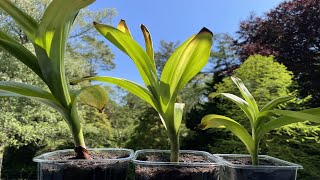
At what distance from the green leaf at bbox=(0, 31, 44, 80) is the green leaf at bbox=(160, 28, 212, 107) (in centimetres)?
19

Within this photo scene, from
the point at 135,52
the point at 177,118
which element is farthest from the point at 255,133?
the point at 135,52

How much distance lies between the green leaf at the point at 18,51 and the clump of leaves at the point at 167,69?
101 millimetres

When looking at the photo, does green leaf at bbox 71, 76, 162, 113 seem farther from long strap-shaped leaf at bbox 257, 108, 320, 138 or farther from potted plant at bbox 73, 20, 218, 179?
long strap-shaped leaf at bbox 257, 108, 320, 138

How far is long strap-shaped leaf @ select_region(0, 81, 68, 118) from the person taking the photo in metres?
0.47

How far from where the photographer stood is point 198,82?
8055mm

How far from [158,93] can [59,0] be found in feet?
0.58

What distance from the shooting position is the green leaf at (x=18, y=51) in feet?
1.57

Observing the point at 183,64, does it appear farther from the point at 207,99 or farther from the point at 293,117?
the point at 207,99

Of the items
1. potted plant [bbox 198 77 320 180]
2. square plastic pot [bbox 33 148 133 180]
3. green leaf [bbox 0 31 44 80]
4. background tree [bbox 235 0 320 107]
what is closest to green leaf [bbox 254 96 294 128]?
potted plant [bbox 198 77 320 180]

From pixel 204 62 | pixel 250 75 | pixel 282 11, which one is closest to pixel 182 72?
pixel 204 62

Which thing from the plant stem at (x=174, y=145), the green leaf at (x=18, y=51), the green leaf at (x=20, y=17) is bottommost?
the plant stem at (x=174, y=145)

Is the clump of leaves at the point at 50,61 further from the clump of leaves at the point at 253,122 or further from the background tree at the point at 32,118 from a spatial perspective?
the background tree at the point at 32,118

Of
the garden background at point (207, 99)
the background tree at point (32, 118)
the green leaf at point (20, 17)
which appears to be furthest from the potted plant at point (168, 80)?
the background tree at point (32, 118)

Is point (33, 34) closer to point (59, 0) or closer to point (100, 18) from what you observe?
point (59, 0)
